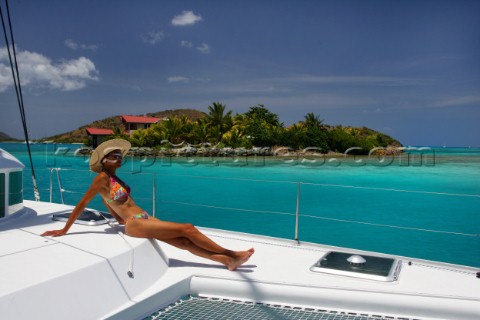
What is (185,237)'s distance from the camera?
103 inches

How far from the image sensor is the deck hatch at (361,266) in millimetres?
2467

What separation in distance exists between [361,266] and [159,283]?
4.15 ft

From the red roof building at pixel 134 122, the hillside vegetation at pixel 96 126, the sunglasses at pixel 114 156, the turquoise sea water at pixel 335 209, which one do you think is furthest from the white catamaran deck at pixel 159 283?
the hillside vegetation at pixel 96 126

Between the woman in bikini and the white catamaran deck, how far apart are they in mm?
78

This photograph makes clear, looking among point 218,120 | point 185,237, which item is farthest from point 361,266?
point 218,120

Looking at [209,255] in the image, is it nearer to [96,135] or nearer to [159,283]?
[159,283]

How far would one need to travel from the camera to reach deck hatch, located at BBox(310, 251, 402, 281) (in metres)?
2.47

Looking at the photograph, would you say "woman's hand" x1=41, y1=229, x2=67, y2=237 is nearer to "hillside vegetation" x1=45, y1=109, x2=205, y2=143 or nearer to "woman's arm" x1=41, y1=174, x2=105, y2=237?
"woman's arm" x1=41, y1=174, x2=105, y2=237

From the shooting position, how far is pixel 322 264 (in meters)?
2.67

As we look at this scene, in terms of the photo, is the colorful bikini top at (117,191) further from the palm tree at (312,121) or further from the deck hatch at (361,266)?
the palm tree at (312,121)

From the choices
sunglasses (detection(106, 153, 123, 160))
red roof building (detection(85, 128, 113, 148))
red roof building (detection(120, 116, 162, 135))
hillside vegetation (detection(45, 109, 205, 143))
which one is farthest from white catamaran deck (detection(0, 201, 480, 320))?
hillside vegetation (detection(45, 109, 205, 143))

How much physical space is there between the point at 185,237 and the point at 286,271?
0.69 m

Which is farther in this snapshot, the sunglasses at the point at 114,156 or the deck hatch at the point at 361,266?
the sunglasses at the point at 114,156

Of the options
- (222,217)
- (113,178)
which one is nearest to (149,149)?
(222,217)
